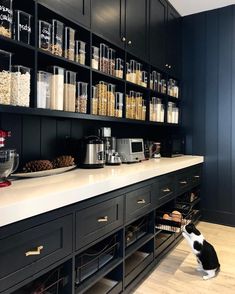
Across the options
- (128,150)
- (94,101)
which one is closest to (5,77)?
(94,101)

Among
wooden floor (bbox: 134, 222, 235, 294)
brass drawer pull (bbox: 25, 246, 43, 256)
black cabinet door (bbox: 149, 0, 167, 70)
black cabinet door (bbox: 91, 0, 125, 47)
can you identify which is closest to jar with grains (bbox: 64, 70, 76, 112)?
black cabinet door (bbox: 91, 0, 125, 47)

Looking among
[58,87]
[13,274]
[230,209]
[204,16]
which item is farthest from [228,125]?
[13,274]

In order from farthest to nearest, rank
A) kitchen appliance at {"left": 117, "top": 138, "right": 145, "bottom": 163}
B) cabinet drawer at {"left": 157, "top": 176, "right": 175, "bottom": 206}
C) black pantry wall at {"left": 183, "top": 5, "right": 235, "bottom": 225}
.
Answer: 1. black pantry wall at {"left": 183, "top": 5, "right": 235, "bottom": 225}
2. kitchen appliance at {"left": 117, "top": 138, "right": 145, "bottom": 163}
3. cabinet drawer at {"left": 157, "top": 176, "right": 175, "bottom": 206}

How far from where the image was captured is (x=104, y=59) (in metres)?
1.98

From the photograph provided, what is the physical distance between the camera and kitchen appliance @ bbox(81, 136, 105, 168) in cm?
185

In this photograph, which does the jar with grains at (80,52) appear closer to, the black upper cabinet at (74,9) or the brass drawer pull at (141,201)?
the black upper cabinet at (74,9)

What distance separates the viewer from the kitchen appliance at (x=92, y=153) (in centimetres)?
185

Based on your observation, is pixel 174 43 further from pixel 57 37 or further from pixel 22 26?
pixel 22 26

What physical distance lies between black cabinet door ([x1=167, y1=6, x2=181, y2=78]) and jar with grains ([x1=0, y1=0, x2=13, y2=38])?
6.83ft

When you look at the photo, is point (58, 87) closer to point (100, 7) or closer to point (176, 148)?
point (100, 7)

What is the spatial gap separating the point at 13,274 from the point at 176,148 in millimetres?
2493

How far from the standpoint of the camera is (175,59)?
127 inches

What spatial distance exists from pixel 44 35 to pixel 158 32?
5.39 ft

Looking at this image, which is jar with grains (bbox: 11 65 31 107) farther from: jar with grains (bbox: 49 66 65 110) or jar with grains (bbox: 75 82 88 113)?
jar with grains (bbox: 75 82 88 113)
